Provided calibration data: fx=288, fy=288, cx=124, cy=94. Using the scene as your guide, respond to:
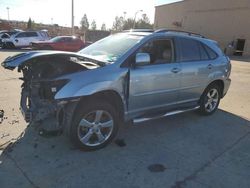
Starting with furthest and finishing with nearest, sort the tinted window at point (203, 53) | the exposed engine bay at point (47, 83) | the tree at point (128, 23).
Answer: the tree at point (128, 23) < the tinted window at point (203, 53) < the exposed engine bay at point (47, 83)

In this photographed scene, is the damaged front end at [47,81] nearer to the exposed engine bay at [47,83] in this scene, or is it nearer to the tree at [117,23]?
the exposed engine bay at [47,83]

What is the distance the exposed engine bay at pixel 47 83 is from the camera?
410cm

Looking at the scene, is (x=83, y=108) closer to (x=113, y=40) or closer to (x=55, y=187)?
(x=55, y=187)

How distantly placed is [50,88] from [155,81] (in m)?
1.76

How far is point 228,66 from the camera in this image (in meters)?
6.57

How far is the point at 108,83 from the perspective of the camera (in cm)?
422

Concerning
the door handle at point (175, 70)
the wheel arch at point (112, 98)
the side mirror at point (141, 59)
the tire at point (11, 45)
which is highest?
the side mirror at point (141, 59)

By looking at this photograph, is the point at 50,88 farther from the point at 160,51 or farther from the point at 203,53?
the point at 203,53

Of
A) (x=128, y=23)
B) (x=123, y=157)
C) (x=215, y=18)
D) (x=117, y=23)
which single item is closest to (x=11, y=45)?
(x=123, y=157)

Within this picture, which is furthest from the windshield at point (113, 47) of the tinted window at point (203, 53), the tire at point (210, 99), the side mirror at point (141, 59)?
the tire at point (210, 99)

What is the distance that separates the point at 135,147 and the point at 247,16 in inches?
1373

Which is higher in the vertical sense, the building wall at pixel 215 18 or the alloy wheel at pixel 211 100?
the building wall at pixel 215 18

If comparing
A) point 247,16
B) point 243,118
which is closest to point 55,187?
point 243,118

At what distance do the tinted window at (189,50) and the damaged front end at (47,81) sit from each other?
6.44 ft
